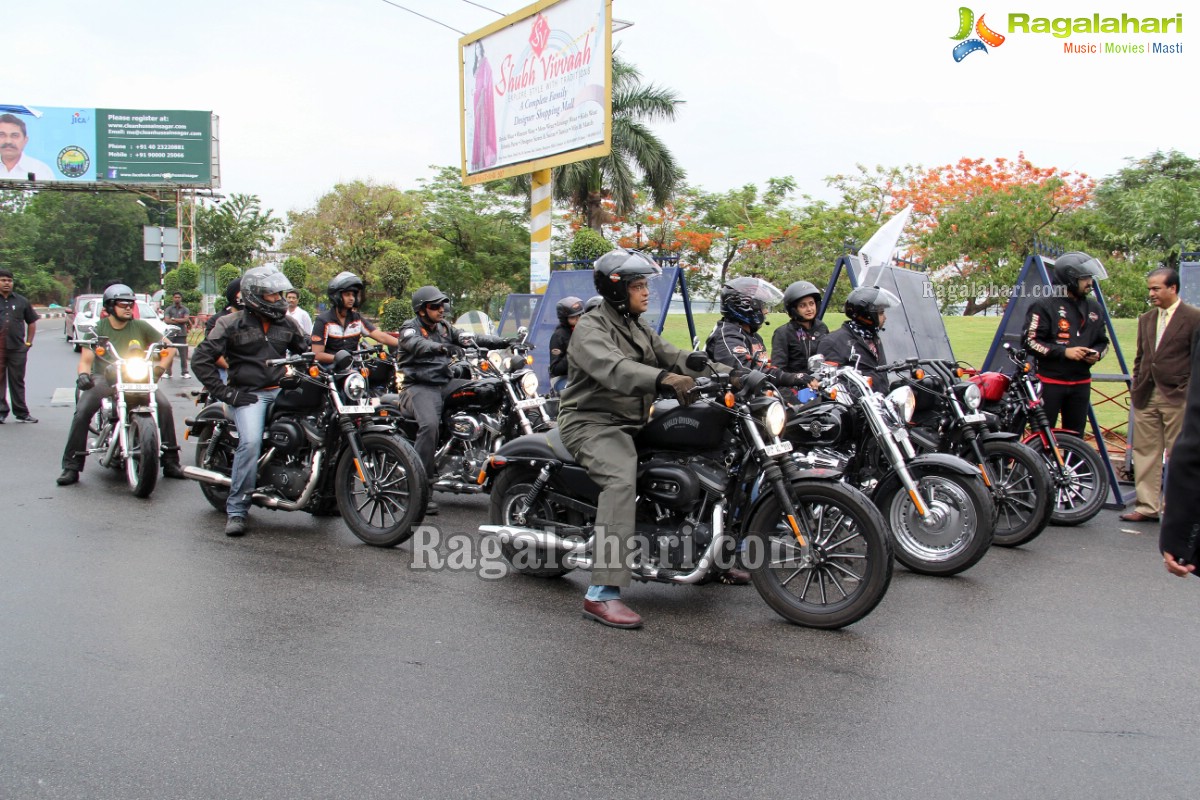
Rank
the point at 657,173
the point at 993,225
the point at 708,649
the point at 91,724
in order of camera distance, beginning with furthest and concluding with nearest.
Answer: the point at 657,173
the point at 993,225
the point at 708,649
the point at 91,724

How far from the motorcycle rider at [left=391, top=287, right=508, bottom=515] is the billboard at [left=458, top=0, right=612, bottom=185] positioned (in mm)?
7313

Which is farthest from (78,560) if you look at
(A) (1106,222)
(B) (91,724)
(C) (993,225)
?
(A) (1106,222)

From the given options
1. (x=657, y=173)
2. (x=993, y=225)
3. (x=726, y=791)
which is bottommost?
(x=726, y=791)

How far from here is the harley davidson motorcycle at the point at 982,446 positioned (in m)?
6.79

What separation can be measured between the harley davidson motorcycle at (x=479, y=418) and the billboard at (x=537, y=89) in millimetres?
7503

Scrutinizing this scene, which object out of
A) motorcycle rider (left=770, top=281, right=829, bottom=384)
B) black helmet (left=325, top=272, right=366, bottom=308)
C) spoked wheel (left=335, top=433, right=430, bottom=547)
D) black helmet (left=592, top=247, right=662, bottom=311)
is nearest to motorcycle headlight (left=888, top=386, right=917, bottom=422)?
motorcycle rider (left=770, top=281, right=829, bottom=384)

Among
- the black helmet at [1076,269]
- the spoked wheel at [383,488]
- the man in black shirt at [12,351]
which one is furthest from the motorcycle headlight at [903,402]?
the man in black shirt at [12,351]

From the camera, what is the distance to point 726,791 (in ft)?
10.9

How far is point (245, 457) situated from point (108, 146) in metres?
49.8

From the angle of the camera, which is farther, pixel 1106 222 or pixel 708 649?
pixel 1106 222

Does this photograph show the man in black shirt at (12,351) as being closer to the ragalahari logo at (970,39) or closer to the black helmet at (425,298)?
the black helmet at (425,298)

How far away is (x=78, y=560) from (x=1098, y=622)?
241 inches

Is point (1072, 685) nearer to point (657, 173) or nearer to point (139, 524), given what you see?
point (139, 524)

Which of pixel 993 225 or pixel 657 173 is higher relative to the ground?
pixel 657 173
